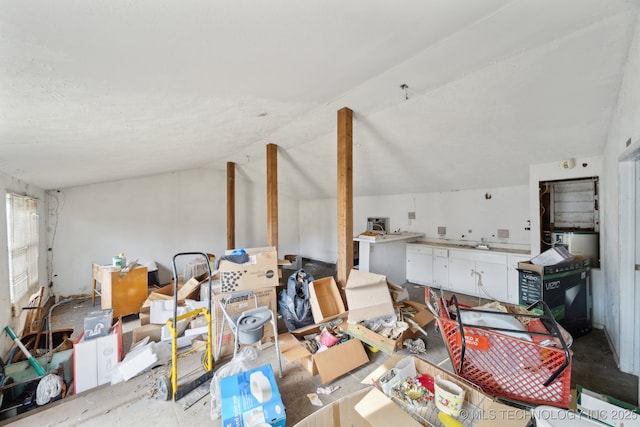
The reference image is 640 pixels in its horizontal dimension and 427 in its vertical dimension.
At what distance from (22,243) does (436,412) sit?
5067mm

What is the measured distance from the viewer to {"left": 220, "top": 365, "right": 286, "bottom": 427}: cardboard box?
146 cm

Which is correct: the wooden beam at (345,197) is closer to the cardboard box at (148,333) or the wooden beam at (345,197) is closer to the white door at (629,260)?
the cardboard box at (148,333)

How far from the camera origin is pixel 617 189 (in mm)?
2139

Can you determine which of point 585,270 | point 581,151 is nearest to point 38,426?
point 585,270

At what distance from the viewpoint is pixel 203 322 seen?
293 centimetres

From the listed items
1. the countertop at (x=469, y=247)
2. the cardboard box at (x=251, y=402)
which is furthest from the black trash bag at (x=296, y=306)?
the countertop at (x=469, y=247)

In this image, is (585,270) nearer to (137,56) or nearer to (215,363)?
(215,363)

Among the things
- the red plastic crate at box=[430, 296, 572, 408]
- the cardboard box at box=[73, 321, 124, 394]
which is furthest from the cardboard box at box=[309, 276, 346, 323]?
the cardboard box at box=[73, 321, 124, 394]

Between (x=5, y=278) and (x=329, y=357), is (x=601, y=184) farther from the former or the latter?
(x=5, y=278)

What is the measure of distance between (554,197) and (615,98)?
168 cm

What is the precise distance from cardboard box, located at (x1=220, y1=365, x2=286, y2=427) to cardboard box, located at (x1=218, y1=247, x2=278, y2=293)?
1007 mm

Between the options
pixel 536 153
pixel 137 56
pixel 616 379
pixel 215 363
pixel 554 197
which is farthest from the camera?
pixel 554 197

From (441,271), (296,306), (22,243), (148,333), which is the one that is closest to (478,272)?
(441,271)

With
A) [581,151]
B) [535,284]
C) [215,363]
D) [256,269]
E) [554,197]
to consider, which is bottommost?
[215,363]
